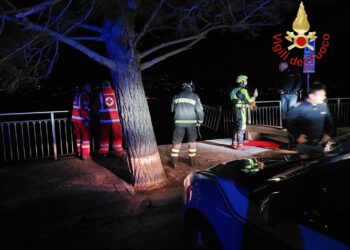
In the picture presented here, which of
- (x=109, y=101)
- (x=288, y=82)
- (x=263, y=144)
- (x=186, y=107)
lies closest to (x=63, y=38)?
(x=109, y=101)

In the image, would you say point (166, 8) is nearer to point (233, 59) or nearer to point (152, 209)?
point (152, 209)

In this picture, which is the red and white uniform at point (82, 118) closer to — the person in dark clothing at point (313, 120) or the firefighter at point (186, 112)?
the firefighter at point (186, 112)

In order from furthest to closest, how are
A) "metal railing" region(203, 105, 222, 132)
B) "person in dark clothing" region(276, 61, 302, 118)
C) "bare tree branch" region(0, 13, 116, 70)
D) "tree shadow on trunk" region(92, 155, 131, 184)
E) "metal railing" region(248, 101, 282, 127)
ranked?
"metal railing" region(203, 105, 222, 132) → "metal railing" region(248, 101, 282, 127) → "person in dark clothing" region(276, 61, 302, 118) → "tree shadow on trunk" region(92, 155, 131, 184) → "bare tree branch" region(0, 13, 116, 70)

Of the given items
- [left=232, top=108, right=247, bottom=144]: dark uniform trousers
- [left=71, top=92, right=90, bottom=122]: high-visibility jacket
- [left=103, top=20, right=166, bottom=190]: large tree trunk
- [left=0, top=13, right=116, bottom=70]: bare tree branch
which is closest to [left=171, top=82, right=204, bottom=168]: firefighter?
[left=103, top=20, right=166, bottom=190]: large tree trunk

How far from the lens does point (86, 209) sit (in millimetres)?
4824

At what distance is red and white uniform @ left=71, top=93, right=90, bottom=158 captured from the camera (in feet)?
24.7

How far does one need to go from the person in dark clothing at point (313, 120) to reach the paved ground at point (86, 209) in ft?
7.27

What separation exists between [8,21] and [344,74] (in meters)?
27.7

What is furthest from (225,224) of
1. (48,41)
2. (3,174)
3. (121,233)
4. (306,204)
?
(3,174)

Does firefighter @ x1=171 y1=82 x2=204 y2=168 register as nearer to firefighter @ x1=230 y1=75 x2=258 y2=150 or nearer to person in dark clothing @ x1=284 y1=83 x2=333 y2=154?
firefighter @ x1=230 y1=75 x2=258 y2=150

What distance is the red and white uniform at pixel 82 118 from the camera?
24.7 feet

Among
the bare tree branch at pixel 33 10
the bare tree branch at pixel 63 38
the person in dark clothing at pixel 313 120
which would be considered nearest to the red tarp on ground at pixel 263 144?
the person in dark clothing at pixel 313 120

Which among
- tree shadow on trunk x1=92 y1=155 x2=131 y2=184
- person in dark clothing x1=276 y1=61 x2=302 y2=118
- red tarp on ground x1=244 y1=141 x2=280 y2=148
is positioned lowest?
tree shadow on trunk x1=92 y1=155 x2=131 y2=184

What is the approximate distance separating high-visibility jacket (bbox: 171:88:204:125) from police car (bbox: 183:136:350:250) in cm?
330
